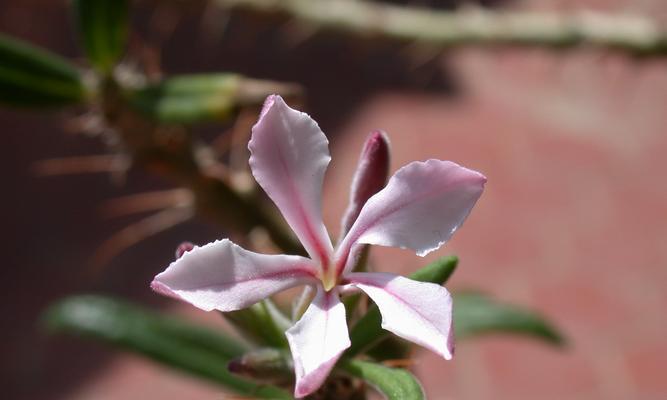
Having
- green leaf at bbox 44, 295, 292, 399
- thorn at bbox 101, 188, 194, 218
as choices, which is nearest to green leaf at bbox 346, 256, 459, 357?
green leaf at bbox 44, 295, 292, 399

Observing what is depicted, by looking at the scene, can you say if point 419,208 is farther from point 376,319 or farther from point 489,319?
point 489,319

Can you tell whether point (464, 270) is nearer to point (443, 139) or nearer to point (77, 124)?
point (443, 139)

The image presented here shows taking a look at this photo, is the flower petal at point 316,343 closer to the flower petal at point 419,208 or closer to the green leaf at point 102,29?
the flower petal at point 419,208

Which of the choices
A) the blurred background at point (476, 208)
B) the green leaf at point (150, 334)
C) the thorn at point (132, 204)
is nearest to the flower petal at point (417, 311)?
the green leaf at point (150, 334)

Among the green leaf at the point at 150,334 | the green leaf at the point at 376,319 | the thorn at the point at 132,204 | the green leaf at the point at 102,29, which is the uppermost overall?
the green leaf at the point at 102,29

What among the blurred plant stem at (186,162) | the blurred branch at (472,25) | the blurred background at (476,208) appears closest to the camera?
the blurred plant stem at (186,162)

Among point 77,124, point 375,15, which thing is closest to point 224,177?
point 77,124
